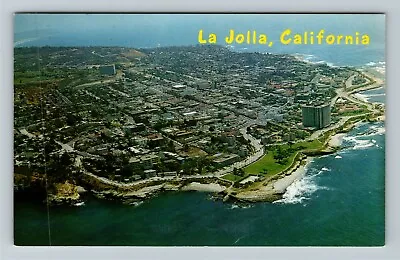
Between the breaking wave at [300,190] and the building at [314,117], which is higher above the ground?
the building at [314,117]

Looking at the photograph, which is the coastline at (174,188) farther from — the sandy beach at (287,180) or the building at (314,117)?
the building at (314,117)

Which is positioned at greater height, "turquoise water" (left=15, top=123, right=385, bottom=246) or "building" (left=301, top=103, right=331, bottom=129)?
"building" (left=301, top=103, right=331, bottom=129)

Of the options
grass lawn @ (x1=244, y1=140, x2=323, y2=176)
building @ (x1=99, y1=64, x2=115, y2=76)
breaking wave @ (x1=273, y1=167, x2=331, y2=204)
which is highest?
building @ (x1=99, y1=64, x2=115, y2=76)

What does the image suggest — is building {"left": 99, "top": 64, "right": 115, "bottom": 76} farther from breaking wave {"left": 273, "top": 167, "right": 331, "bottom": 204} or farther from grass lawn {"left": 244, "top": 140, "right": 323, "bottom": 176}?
breaking wave {"left": 273, "top": 167, "right": 331, "bottom": 204}

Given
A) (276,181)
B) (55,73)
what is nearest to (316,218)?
(276,181)

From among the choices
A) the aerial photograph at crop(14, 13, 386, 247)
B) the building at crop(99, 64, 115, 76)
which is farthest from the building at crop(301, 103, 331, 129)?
the building at crop(99, 64, 115, 76)

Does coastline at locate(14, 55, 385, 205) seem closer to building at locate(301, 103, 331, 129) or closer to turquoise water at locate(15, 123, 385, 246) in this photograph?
turquoise water at locate(15, 123, 385, 246)

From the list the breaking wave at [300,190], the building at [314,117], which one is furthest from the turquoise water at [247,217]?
the building at [314,117]

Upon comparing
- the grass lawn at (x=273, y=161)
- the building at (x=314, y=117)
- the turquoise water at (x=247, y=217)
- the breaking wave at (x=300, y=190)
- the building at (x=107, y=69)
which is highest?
the building at (x=107, y=69)
